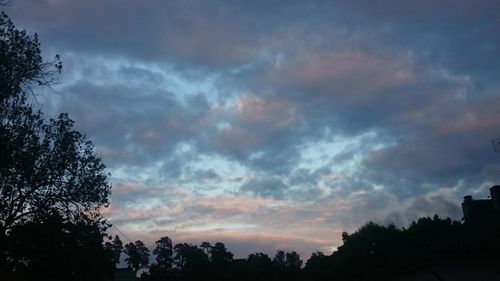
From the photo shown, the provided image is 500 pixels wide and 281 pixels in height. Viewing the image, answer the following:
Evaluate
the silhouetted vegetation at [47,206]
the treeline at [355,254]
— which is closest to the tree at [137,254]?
the treeline at [355,254]

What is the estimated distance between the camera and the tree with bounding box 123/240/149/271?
121438 mm

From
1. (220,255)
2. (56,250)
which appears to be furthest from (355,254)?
(220,255)

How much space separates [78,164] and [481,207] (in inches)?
1025

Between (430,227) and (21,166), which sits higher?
(430,227)

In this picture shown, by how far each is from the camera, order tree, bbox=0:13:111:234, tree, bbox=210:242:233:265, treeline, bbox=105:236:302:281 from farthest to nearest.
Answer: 1. tree, bbox=210:242:233:265
2. treeline, bbox=105:236:302:281
3. tree, bbox=0:13:111:234

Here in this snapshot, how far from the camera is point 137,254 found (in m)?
123

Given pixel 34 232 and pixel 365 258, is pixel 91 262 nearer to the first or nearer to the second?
pixel 34 232

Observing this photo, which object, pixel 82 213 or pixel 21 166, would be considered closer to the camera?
pixel 21 166

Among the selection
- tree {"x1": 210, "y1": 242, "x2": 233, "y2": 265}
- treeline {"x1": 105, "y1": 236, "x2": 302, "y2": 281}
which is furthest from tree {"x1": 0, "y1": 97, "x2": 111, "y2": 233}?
tree {"x1": 210, "y1": 242, "x2": 233, "y2": 265}

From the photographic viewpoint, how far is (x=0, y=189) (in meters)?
23.7

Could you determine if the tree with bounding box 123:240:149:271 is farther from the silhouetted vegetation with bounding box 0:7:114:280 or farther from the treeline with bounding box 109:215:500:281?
the silhouetted vegetation with bounding box 0:7:114:280

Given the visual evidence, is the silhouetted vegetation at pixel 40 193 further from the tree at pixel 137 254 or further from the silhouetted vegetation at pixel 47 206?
the tree at pixel 137 254

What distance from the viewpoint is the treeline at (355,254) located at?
24.2m

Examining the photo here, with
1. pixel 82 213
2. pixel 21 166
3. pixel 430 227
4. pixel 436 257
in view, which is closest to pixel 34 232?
pixel 82 213
